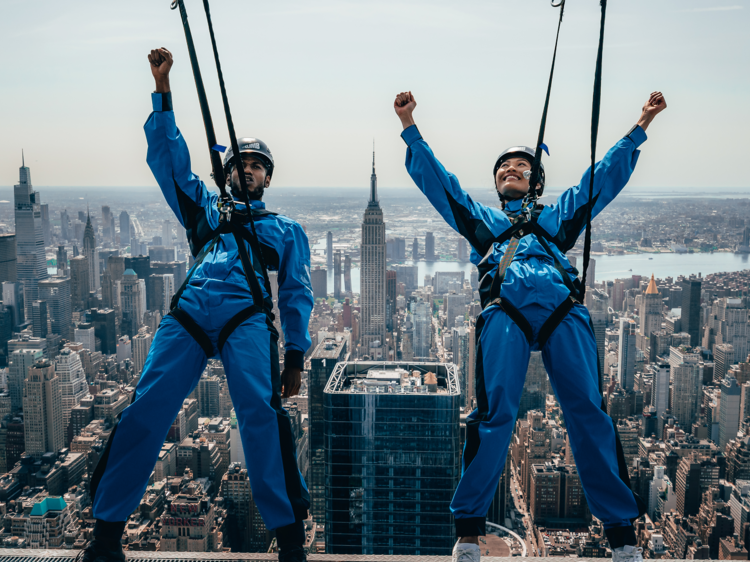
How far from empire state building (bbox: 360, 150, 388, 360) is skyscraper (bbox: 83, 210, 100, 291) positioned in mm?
15886

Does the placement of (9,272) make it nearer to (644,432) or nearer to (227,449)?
(227,449)

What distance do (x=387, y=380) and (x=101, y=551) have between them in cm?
971

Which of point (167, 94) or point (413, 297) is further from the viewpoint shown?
point (413, 297)

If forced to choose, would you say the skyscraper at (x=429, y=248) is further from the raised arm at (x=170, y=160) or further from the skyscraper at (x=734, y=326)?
the raised arm at (x=170, y=160)

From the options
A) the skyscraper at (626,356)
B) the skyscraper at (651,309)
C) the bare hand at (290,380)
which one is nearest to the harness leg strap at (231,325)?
the bare hand at (290,380)

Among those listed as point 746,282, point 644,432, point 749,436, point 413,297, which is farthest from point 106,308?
point 746,282

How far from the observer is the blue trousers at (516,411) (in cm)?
195

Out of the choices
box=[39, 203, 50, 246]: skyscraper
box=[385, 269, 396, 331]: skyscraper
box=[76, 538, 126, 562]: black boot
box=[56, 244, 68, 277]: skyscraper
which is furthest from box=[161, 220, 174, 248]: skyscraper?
box=[76, 538, 126, 562]: black boot

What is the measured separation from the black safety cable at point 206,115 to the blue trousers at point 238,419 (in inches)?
16.7

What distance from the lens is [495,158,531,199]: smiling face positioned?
2.35 metres

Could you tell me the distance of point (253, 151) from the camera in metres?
2.33

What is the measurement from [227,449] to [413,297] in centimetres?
2073

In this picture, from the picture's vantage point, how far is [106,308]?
3606 cm

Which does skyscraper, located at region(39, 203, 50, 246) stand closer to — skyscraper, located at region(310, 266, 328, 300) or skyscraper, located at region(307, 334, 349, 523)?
skyscraper, located at region(310, 266, 328, 300)
